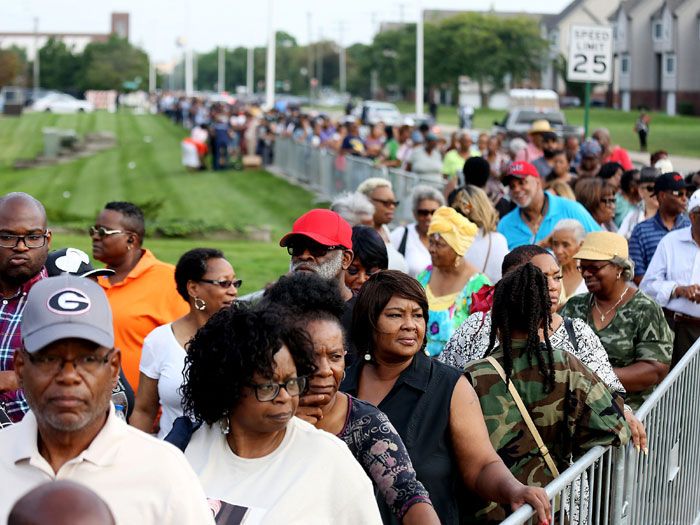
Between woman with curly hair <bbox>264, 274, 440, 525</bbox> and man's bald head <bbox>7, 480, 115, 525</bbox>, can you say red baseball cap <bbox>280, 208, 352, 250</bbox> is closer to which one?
woman with curly hair <bbox>264, 274, 440, 525</bbox>

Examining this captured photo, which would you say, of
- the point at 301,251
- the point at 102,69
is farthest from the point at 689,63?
the point at 301,251

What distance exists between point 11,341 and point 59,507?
3.17 m

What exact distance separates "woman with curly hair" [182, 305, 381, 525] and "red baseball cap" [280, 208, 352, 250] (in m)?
2.56

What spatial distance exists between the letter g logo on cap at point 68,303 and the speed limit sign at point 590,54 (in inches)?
650

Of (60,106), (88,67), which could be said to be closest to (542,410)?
(60,106)

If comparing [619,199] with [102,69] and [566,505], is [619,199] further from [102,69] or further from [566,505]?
[102,69]

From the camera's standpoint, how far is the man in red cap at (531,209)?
10.4 m

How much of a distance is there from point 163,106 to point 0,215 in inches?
3620

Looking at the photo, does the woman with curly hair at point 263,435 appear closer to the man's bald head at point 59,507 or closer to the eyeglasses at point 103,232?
the man's bald head at point 59,507

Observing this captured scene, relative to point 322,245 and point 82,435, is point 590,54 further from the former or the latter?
point 82,435

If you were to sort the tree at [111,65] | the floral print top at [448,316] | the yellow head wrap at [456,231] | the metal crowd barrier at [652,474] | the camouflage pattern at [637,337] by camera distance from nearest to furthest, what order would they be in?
the metal crowd barrier at [652,474], the camouflage pattern at [637,337], the floral print top at [448,316], the yellow head wrap at [456,231], the tree at [111,65]

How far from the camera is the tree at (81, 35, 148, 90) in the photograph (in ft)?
406

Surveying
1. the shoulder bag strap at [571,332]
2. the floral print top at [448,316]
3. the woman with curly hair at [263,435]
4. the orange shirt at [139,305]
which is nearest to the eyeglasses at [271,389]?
the woman with curly hair at [263,435]

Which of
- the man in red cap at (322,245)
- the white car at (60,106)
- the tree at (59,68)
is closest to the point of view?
the man in red cap at (322,245)
